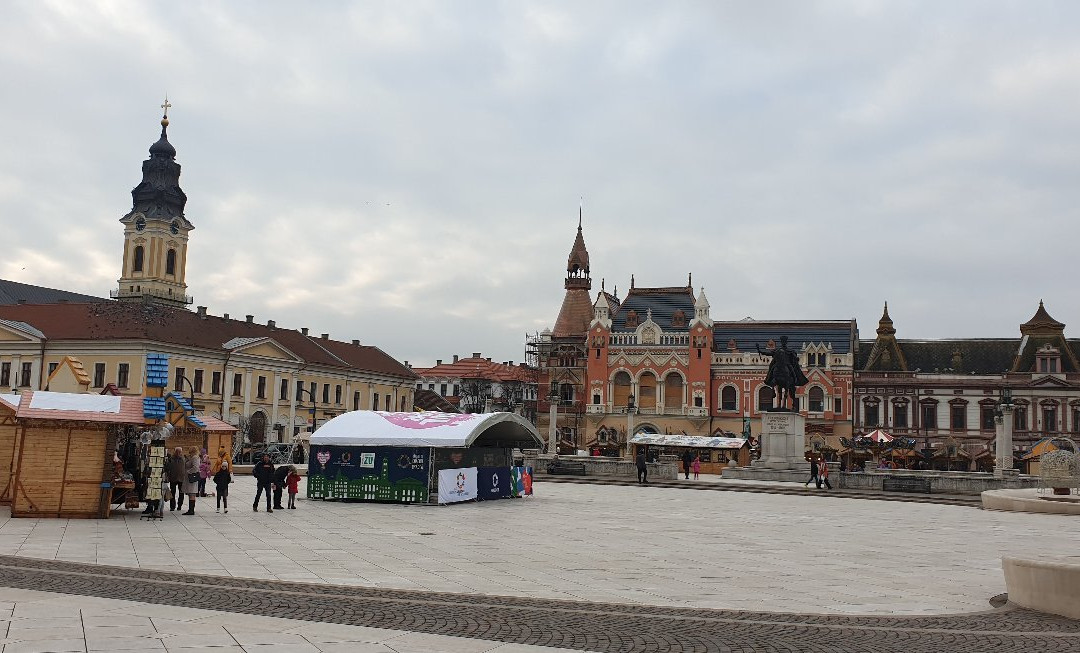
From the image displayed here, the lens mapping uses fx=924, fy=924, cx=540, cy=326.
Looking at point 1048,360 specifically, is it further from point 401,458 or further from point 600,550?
point 600,550

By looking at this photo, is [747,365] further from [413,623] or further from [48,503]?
[413,623]

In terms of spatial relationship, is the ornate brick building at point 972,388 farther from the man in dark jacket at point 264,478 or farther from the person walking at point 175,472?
the person walking at point 175,472

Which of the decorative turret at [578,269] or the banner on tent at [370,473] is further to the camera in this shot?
the decorative turret at [578,269]

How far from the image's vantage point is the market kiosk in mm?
26688

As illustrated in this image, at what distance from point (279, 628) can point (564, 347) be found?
75.5 metres

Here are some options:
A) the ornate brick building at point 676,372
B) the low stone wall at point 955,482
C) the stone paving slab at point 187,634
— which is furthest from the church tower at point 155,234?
the stone paving slab at point 187,634

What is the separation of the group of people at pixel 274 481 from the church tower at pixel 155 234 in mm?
71217

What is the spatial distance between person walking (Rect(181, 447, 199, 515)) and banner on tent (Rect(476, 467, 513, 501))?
345 inches

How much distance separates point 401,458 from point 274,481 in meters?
4.11

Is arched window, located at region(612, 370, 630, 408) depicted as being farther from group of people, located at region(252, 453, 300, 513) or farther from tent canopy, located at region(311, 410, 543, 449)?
group of people, located at region(252, 453, 300, 513)

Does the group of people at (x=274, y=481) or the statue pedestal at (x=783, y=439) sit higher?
the statue pedestal at (x=783, y=439)

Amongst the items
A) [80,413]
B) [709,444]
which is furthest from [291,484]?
[709,444]

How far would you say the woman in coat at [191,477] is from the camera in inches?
858

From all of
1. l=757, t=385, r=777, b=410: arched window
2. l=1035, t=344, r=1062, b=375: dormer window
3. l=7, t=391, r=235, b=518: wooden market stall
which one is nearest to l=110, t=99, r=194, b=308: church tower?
l=757, t=385, r=777, b=410: arched window
